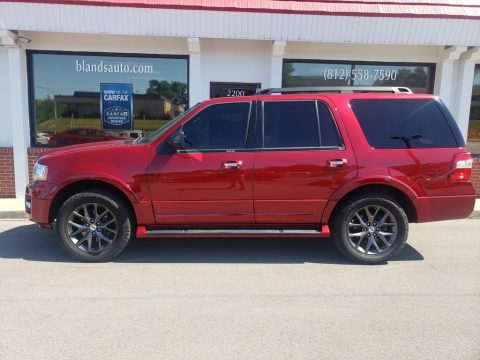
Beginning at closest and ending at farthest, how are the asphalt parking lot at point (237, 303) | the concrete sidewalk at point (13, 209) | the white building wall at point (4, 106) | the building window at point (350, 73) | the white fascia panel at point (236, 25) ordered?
the asphalt parking lot at point (237, 303) < the concrete sidewalk at point (13, 209) < the white fascia panel at point (236, 25) < the white building wall at point (4, 106) < the building window at point (350, 73)

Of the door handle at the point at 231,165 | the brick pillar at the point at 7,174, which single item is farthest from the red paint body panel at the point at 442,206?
the brick pillar at the point at 7,174

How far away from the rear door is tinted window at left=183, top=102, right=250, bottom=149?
218 mm

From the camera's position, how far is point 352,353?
9.70ft

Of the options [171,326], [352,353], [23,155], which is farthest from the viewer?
[23,155]

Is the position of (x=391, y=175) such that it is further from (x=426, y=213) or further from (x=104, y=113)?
(x=104, y=113)

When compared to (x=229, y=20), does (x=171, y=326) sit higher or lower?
lower

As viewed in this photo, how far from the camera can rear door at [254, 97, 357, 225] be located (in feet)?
15.1

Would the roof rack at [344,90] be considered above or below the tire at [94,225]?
above

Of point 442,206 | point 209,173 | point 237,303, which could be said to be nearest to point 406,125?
point 442,206

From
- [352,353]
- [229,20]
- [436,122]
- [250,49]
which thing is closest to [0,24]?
[229,20]

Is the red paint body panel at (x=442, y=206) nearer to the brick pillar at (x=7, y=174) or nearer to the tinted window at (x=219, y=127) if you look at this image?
the tinted window at (x=219, y=127)

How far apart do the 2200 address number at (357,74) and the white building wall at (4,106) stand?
648 cm

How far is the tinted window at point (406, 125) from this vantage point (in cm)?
472

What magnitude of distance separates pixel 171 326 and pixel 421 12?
7.33 meters
